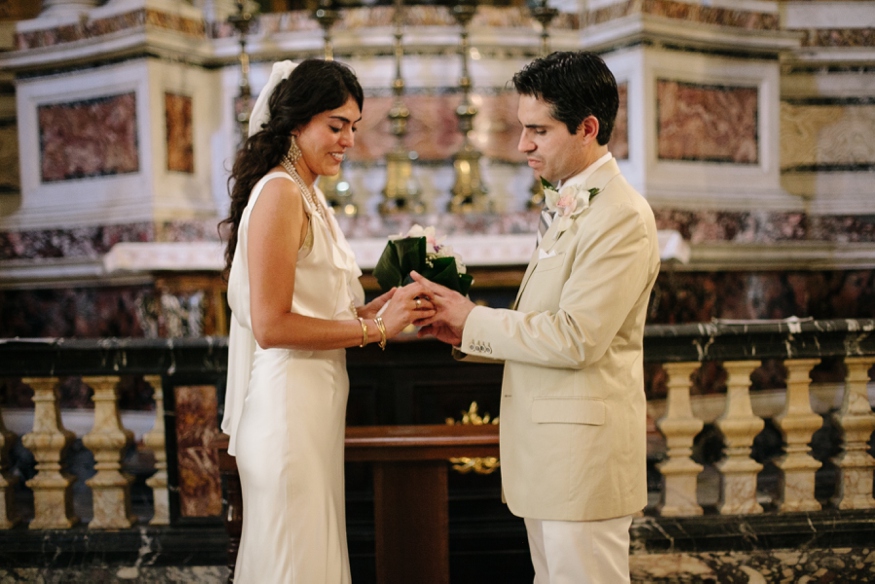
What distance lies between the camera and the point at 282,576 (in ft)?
7.29

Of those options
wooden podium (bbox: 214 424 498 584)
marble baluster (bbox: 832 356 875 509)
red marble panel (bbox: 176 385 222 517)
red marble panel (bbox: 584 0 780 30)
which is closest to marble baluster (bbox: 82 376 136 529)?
red marble panel (bbox: 176 385 222 517)

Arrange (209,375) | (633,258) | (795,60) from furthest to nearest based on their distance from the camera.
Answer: (795,60), (209,375), (633,258)

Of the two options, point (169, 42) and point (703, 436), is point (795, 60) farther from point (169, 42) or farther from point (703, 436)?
point (169, 42)

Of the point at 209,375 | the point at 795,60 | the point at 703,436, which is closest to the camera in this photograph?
the point at 209,375

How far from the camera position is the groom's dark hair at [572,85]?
205 centimetres

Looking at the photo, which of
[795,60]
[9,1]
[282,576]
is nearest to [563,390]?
[282,576]

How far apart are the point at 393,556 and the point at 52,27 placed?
16.1 ft

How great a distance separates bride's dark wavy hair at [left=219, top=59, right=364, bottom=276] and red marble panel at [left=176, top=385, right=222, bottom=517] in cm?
114

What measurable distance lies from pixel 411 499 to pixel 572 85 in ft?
4.38

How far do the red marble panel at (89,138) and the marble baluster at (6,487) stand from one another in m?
2.75

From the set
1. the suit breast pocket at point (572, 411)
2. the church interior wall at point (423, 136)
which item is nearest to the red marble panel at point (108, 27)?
the church interior wall at point (423, 136)

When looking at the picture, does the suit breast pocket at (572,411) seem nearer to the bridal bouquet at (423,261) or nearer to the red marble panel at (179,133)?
the bridal bouquet at (423,261)

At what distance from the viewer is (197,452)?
130 inches

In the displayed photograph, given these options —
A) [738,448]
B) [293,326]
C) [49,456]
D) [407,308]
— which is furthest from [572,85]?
[49,456]
